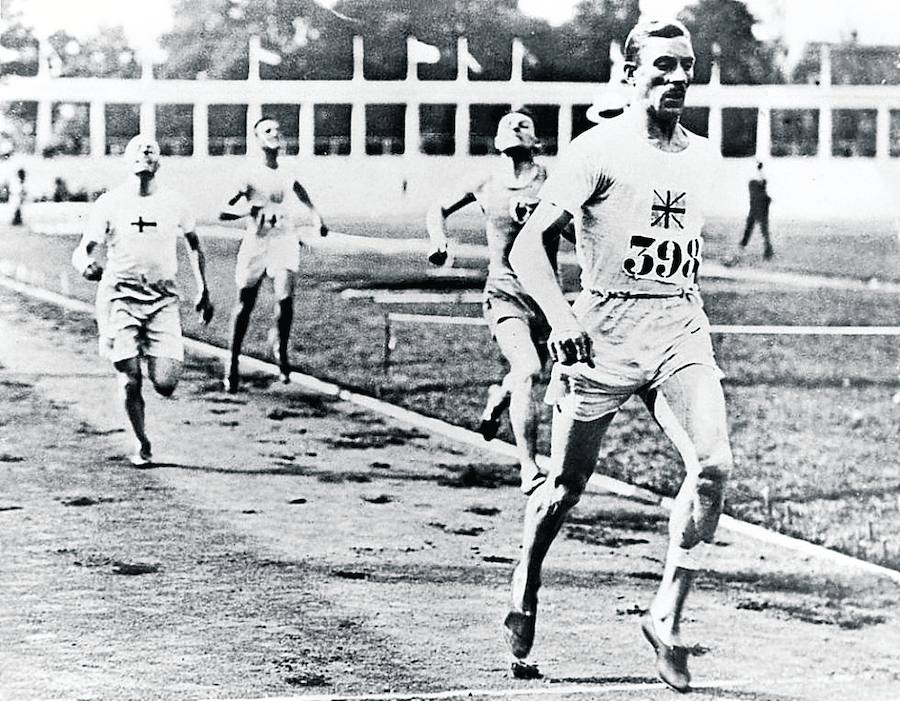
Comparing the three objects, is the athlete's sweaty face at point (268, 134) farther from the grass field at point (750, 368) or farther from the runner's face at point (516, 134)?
the runner's face at point (516, 134)

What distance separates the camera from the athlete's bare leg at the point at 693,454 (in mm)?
4000

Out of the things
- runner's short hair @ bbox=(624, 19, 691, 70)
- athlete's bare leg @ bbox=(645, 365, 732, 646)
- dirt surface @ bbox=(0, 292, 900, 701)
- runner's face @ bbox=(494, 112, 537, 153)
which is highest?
runner's short hair @ bbox=(624, 19, 691, 70)

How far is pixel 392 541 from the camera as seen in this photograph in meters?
4.89

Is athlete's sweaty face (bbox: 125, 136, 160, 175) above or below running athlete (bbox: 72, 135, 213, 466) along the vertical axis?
above

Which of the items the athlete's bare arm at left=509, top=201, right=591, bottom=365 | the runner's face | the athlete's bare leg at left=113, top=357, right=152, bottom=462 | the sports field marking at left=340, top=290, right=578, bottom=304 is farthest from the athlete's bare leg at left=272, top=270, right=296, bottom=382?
the athlete's bare arm at left=509, top=201, right=591, bottom=365

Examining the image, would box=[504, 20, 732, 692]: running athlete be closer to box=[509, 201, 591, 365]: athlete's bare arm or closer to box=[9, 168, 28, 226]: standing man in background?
box=[509, 201, 591, 365]: athlete's bare arm

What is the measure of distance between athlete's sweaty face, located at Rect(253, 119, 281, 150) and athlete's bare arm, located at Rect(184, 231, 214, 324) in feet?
1.32

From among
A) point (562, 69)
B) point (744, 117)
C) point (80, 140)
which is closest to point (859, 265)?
point (744, 117)

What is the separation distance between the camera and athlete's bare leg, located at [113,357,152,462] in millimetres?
5043

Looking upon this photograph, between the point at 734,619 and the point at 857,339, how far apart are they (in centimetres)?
148

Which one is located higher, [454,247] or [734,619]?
[454,247]

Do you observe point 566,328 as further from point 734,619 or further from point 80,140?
point 80,140

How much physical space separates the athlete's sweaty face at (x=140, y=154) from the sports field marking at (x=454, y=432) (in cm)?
51

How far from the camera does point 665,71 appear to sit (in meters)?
4.11
